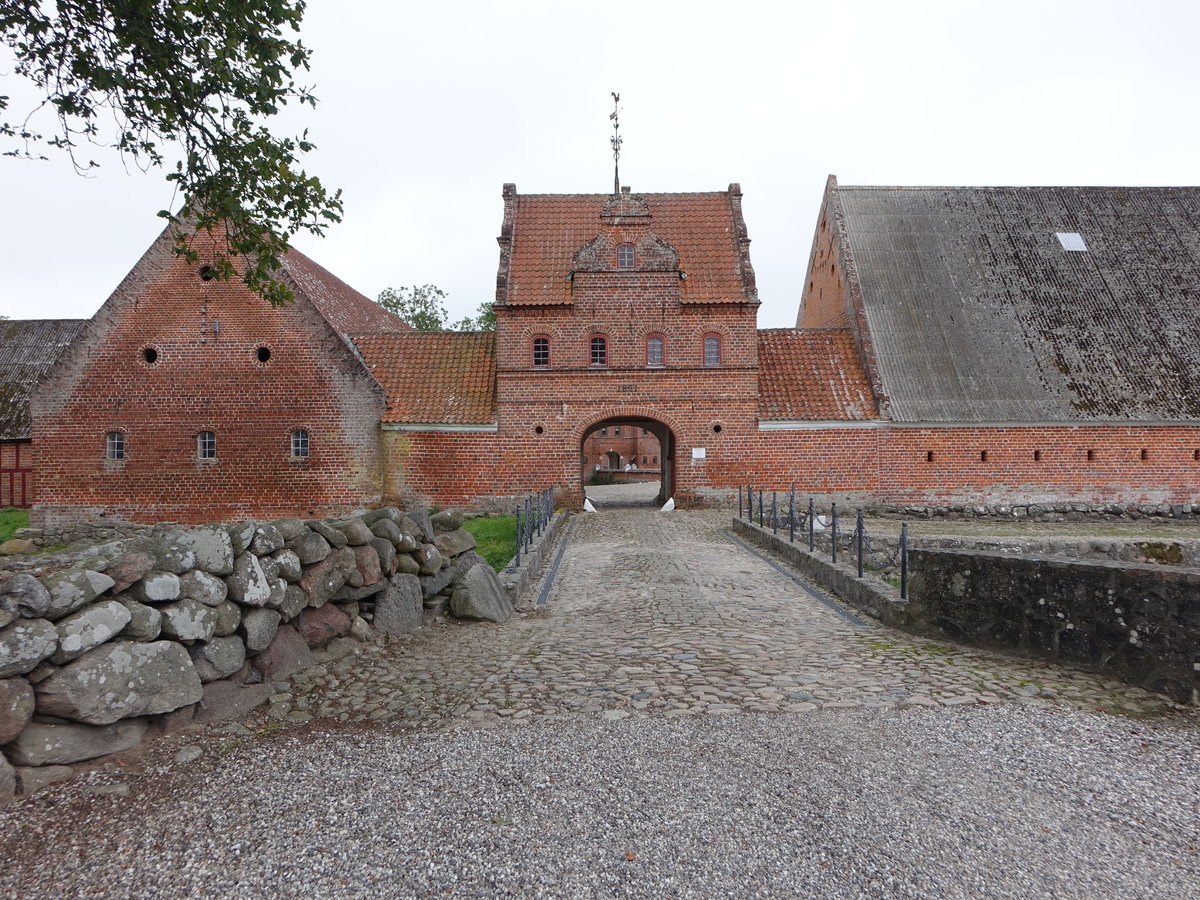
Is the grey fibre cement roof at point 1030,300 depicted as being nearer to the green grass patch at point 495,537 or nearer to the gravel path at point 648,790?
the green grass patch at point 495,537

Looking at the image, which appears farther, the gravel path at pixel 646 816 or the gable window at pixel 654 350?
the gable window at pixel 654 350

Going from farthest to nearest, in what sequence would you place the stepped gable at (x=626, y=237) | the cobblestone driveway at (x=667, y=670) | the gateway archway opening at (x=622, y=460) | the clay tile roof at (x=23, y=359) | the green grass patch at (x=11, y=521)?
the gateway archway opening at (x=622, y=460)
the clay tile roof at (x=23, y=359)
the stepped gable at (x=626, y=237)
the green grass patch at (x=11, y=521)
the cobblestone driveway at (x=667, y=670)

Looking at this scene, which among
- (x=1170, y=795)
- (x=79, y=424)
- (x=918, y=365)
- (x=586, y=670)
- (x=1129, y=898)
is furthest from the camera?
(x=918, y=365)

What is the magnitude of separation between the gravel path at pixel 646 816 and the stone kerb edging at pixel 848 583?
120 inches

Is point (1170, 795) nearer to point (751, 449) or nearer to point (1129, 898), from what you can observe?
point (1129, 898)

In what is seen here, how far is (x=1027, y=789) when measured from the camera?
3.95m

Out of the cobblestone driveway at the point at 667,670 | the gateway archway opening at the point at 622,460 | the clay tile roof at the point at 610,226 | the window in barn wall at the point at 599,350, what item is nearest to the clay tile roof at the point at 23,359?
the clay tile roof at the point at 610,226

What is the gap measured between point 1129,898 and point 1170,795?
1.23 m

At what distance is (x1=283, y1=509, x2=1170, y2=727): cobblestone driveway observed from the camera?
5312 millimetres

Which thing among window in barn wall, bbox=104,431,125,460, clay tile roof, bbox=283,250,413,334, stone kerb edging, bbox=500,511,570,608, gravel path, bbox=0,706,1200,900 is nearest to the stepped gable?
clay tile roof, bbox=283,250,413,334

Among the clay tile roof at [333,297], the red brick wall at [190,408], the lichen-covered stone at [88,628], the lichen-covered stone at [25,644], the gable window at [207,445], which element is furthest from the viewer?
the clay tile roof at [333,297]

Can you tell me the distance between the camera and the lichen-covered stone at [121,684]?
12.6ft

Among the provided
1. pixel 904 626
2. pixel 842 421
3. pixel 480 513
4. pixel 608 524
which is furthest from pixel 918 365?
pixel 904 626

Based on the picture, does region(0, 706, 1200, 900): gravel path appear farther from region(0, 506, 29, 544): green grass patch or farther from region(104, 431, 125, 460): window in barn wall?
region(0, 506, 29, 544): green grass patch
